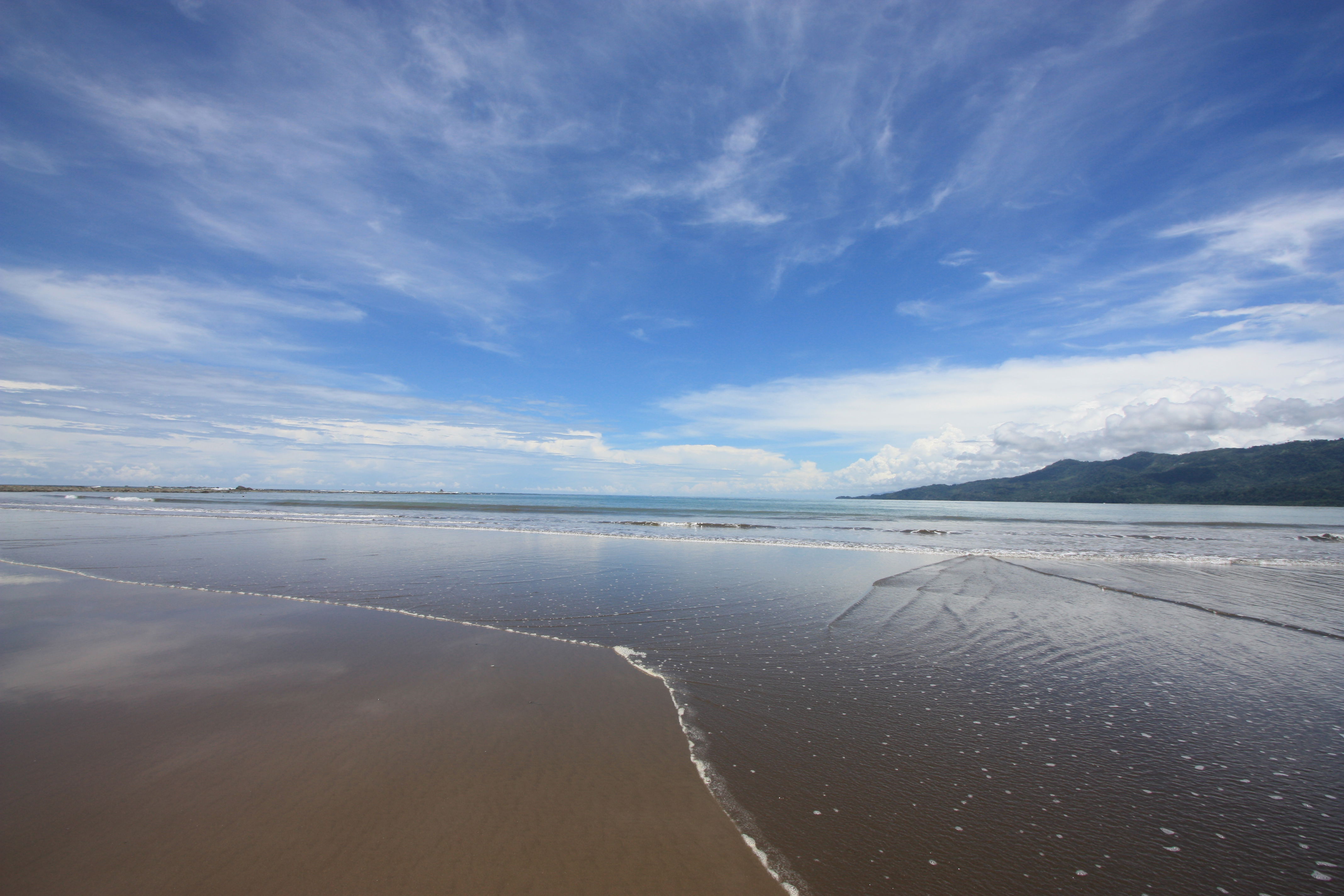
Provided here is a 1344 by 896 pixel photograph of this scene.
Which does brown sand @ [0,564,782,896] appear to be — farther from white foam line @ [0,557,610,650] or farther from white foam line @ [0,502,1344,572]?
white foam line @ [0,502,1344,572]

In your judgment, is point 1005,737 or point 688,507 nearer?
point 1005,737

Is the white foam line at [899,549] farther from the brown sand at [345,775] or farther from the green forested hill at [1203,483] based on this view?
the green forested hill at [1203,483]

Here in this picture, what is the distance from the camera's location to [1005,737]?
5.77m

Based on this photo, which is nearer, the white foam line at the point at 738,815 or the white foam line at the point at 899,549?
the white foam line at the point at 738,815

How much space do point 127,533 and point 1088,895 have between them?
123 ft

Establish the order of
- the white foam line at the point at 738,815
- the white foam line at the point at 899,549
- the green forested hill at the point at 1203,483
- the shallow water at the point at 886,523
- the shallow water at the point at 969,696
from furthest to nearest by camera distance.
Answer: the green forested hill at the point at 1203,483 < the shallow water at the point at 886,523 < the white foam line at the point at 899,549 < the shallow water at the point at 969,696 < the white foam line at the point at 738,815

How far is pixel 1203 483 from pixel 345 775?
198m

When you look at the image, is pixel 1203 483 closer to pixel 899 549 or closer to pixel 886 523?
pixel 886 523

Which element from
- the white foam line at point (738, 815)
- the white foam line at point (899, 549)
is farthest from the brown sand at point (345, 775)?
the white foam line at point (899, 549)

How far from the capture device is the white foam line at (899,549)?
2148 centimetres

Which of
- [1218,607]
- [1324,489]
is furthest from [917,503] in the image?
[1218,607]

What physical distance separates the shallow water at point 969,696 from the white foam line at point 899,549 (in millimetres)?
2847

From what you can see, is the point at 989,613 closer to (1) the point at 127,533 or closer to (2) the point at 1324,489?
(1) the point at 127,533

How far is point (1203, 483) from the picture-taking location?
139250mm
